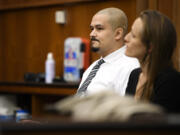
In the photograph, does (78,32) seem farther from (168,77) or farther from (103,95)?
(103,95)

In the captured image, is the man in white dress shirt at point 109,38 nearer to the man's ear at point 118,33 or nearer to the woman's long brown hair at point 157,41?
the man's ear at point 118,33

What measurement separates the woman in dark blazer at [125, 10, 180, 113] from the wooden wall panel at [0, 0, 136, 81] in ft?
6.12

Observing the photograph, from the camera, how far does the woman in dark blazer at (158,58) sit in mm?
1454

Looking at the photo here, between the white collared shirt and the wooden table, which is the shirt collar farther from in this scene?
the wooden table

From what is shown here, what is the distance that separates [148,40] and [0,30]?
3127 millimetres

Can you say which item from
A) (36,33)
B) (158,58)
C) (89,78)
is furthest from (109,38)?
(36,33)

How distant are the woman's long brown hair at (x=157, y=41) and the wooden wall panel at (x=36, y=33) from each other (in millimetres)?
1887

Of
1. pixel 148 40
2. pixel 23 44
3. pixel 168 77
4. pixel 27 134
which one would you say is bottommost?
pixel 27 134

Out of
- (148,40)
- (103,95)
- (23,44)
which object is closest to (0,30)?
(23,44)

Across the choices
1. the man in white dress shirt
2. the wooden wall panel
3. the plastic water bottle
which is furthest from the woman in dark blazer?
the plastic water bottle

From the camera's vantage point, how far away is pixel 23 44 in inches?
166

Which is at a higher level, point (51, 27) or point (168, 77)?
point (51, 27)

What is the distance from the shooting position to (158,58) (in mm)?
1489

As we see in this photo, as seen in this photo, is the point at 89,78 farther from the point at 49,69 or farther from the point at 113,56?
the point at 49,69
